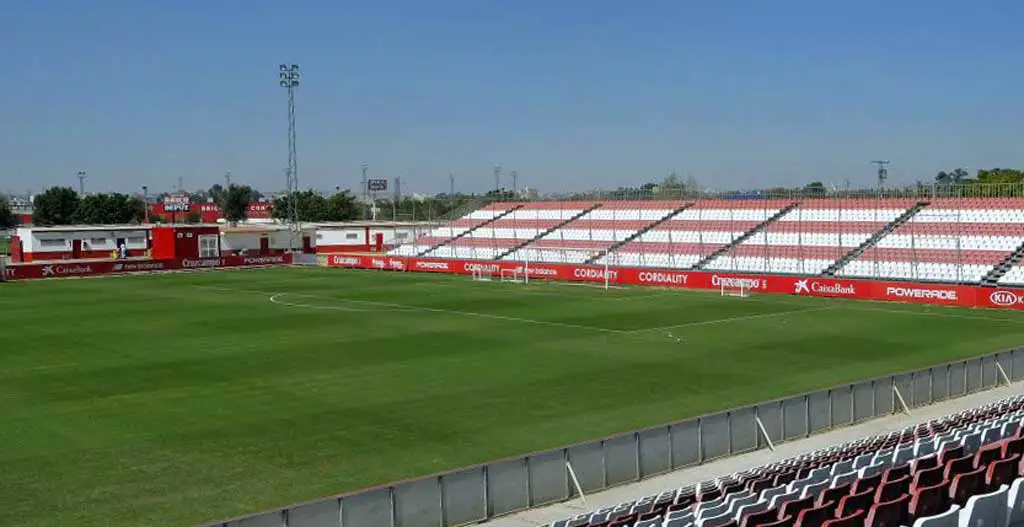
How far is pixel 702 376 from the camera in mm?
33281

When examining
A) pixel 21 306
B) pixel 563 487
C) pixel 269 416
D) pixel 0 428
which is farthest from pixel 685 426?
pixel 21 306

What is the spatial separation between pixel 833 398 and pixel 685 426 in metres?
5.37

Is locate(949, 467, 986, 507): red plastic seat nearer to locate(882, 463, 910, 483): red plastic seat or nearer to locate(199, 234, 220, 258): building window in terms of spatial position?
locate(882, 463, 910, 483): red plastic seat

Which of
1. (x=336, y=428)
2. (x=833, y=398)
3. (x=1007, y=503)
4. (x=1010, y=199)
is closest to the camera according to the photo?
(x=1007, y=503)

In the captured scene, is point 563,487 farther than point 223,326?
No

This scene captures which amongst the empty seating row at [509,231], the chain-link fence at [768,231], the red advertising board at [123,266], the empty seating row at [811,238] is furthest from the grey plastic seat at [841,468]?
the red advertising board at [123,266]

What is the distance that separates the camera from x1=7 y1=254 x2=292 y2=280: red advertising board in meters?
79.9

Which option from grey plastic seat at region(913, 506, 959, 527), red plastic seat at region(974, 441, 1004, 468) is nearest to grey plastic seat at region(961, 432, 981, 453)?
red plastic seat at region(974, 441, 1004, 468)

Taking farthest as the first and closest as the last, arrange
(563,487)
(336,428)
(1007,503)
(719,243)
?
(719,243) < (336,428) < (563,487) < (1007,503)

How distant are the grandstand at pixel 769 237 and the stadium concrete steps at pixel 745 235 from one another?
12cm

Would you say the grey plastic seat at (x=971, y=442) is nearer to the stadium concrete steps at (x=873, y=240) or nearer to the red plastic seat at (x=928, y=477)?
the red plastic seat at (x=928, y=477)

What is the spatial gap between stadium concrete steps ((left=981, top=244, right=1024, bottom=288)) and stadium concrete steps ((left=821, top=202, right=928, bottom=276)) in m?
9.21

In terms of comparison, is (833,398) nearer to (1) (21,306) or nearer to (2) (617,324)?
(2) (617,324)

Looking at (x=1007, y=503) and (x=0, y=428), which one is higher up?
(x=1007, y=503)
